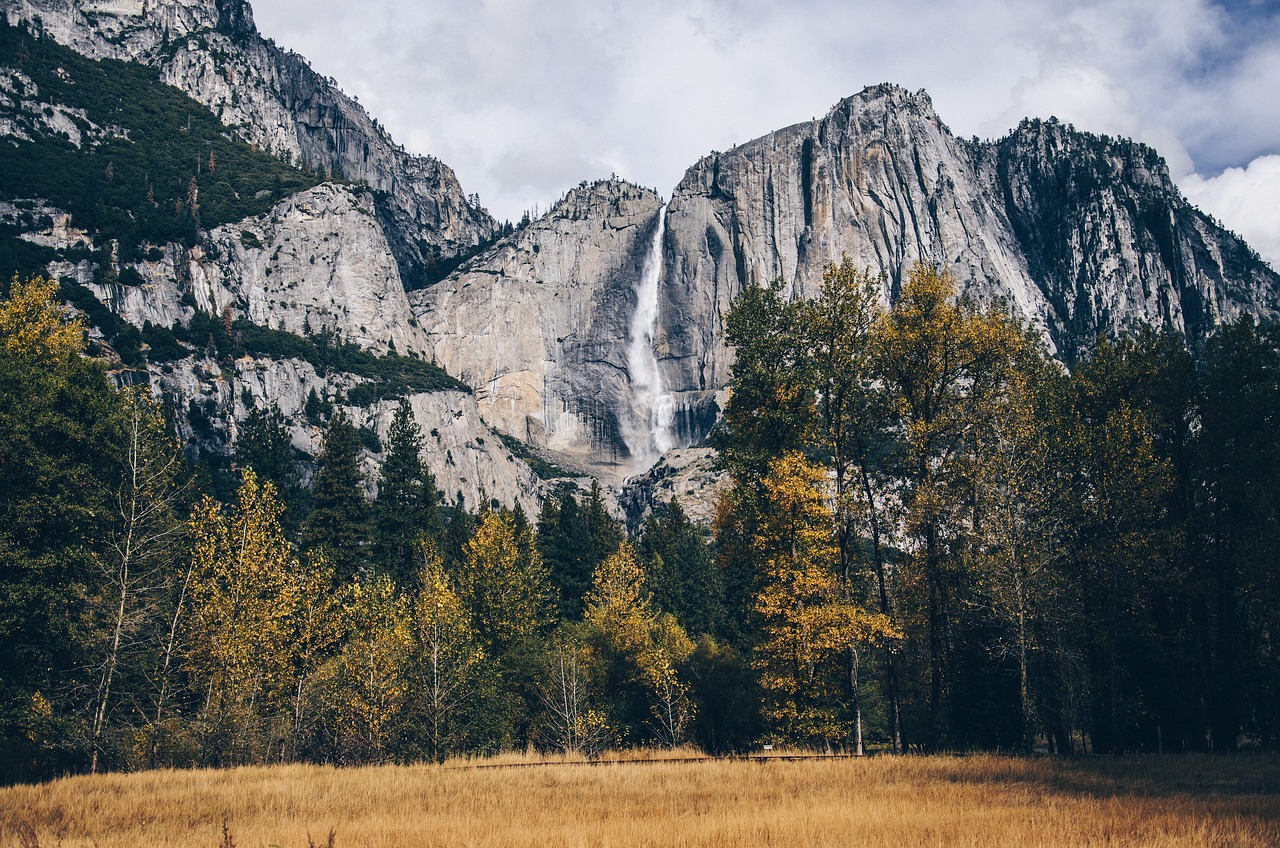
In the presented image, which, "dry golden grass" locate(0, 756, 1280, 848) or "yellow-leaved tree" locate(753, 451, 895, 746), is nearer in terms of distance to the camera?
"dry golden grass" locate(0, 756, 1280, 848)

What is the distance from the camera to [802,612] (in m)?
23.5

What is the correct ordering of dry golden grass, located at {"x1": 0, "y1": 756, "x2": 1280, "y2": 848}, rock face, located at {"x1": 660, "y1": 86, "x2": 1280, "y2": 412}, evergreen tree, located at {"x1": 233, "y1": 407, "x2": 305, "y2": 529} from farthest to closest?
rock face, located at {"x1": 660, "y1": 86, "x2": 1280, "y2": 412}
evergreen tree, located at {"x1": 233, "y1": 407, "x2": 305, "y2": 529}
dry golden grass, located at {"x1": 0, "y1": 756, "x2": 1280, "y2": 848}

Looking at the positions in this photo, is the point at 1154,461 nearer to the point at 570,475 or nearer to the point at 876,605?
the point at 876,605

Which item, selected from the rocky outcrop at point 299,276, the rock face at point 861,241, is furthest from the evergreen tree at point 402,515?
the rock face at point 861,241

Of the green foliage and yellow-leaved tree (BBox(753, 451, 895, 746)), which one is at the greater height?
the green foliage

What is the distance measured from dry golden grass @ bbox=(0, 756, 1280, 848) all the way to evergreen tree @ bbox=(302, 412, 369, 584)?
97.2ft

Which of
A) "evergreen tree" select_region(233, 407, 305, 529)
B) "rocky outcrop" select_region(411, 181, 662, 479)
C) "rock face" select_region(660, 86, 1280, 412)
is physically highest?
"rock face" select_region(660, 86, 1280, 412)

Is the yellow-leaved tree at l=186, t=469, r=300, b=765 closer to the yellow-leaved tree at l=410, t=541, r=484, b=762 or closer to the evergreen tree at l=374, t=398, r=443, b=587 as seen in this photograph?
the yellow-leaved tree at l=410, t=541, r=484, b=762

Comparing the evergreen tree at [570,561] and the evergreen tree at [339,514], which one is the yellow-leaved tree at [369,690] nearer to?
the evergreen tree at [339,514]

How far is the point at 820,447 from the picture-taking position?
88.5 feet

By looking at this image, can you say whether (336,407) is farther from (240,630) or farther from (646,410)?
(240,630)

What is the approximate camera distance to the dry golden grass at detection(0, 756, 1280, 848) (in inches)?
473

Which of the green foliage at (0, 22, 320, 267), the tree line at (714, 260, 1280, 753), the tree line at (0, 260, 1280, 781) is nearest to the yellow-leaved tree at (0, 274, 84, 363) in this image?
the tree line at (0, 260, 1280, 781)

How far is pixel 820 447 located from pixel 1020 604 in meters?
7.21
